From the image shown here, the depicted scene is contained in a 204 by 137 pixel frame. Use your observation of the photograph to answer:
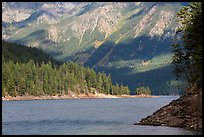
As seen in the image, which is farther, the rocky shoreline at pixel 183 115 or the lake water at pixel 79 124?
the rocky shoreline at pixel 183 115

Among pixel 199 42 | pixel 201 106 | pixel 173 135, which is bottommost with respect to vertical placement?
pixel 173 135

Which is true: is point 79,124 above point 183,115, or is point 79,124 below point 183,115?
below

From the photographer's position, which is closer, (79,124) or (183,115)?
(183,115)

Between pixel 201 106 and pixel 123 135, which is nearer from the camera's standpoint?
pixel 123 135

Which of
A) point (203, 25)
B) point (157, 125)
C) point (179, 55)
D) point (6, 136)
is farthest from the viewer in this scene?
point (179, 55)

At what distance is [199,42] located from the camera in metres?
69.2

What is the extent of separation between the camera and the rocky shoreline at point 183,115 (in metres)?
61.3

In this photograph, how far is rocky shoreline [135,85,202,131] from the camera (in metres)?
61.3

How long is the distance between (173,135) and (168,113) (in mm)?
17598

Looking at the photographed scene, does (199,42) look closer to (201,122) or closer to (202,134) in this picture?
(201,122)

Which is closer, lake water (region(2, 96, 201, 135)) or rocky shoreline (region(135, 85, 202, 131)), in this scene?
lake water (region(2, 96, 201, 135))

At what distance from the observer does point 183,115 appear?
2549 inches

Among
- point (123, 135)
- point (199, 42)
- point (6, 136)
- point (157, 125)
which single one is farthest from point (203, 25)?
point (6, 136)

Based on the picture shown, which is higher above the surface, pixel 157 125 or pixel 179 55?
pixel 179 55
